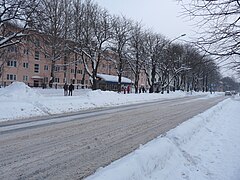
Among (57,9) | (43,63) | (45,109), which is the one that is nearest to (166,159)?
(45,109)

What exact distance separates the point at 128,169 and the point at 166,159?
1.92 metres

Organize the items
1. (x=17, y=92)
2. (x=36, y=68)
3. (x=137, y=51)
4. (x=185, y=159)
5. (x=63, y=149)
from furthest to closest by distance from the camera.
Result: 1. (x=36, y=68)
2. (x=137, y=51)
3. (x=17, y=92)
4. (x=63, y=149)
5. (x=185, y=159)

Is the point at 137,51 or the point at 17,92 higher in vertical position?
the point at 137,51

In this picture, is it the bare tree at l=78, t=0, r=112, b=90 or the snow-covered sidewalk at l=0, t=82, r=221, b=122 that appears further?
the bare tree at l=78, t=0, r=112, b=90

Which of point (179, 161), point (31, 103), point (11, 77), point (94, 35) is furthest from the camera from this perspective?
point (11, 77)

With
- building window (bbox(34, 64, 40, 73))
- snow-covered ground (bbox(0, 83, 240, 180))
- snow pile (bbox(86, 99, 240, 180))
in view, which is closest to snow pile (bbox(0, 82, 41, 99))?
snow-covered ground (bbox(0, 83, 240, 180))

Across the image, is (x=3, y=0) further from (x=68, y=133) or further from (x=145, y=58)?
(x=145, y=58)

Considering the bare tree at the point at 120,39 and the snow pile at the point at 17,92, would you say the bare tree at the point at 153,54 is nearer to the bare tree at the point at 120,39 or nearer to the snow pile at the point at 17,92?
the bare tree at the point at 120,39

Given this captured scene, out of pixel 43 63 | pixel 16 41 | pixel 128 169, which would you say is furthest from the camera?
pixel 43 63

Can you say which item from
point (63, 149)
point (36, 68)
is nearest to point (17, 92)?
point (63, 149)

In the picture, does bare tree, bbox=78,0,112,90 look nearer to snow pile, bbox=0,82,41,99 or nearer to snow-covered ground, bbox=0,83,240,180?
snow pile, bbox=0,82,41,99

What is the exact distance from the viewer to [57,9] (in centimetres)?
4531

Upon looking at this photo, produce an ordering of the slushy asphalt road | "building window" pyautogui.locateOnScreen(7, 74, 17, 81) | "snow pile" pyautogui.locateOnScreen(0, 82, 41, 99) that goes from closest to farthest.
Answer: the slushy asphalt road < "snow pile" pyautogui.locateOnScreen(0, 82, 41, 99) < "building window" pyautogui.locateOnScreen(7, 74, 17, 81)

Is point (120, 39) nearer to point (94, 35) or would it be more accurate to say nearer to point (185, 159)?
point (94, 35)
